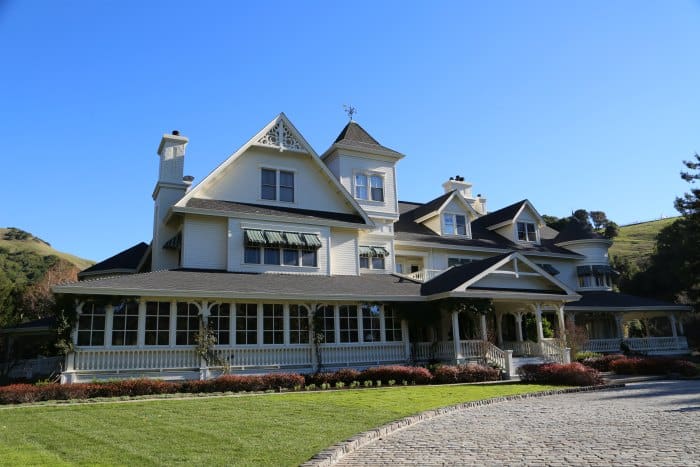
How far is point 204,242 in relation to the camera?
25766 mm

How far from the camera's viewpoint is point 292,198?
1136 inches

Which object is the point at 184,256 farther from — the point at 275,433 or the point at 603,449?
the point at 603,449

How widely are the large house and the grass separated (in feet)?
18.0

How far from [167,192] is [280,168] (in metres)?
Result: 6.18

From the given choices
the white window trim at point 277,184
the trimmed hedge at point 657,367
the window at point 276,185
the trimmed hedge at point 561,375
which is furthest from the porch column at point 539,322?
the window at point 276,185

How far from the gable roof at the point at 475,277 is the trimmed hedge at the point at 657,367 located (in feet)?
14.6

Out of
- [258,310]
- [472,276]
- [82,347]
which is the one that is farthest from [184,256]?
[472,276]

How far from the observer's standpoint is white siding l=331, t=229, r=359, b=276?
2908 centimetres

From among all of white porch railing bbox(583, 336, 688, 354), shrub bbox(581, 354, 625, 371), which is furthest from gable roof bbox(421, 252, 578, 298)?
white porch railing bbox(583, 336, 688, 354)

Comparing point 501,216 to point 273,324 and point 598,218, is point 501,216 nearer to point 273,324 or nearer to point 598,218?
point 273,324

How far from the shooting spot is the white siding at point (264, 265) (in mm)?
25906

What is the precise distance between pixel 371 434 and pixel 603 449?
13.8ft

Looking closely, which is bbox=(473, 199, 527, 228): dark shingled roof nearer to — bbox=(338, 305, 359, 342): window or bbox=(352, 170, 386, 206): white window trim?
bbox=(352, 170, 386, 206): white window trim

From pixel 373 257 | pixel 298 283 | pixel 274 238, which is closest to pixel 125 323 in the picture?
Answer: pixel 298 283
